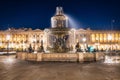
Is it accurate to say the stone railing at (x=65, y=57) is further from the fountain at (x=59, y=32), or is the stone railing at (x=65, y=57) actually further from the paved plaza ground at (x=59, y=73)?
the paved plaza ground at (x=59, y=73)

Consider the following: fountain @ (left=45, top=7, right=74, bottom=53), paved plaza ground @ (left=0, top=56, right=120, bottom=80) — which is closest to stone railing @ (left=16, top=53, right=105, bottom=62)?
fountain @ (left=45, top=7, right=74, bottom=53)

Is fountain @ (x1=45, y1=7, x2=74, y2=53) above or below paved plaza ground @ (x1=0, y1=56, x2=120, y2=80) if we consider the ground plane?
above

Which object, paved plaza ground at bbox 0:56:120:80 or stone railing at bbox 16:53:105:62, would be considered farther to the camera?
stone railing at bbox 16:53:105:62

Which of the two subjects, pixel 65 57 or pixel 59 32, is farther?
pixel 59 32

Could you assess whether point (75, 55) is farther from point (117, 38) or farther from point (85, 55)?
point (117, 38)

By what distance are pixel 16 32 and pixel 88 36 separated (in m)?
44.7

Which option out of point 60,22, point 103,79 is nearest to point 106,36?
point 60,22

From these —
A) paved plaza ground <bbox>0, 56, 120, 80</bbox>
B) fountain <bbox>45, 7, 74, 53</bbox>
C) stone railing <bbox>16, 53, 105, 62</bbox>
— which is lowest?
paved plaza ground <bbox>0, 56, 120, 80</bbox>

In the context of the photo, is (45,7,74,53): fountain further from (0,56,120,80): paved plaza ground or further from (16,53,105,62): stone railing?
(0,56,120,80): paved plaza ground

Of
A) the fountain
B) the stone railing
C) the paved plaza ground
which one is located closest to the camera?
the paved plaza ground

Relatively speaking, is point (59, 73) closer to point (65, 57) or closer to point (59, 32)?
point (65, 57)

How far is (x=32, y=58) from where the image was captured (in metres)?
30.4

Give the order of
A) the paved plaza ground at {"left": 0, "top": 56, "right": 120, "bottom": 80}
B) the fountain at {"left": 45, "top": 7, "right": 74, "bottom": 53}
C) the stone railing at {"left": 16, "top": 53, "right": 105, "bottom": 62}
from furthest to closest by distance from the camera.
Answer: the fountain at {"left": 45, "top": 7, "right": 74, "bottom": 53}
the stone railing at {"left": 16, "top": 53, "right": 105, "bottom": 62}
the paved plaza ground at {"left": 0, "top": 56, "right": 120, "bottom": 80}

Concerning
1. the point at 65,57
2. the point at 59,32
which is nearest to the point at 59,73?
the point at 65,57
